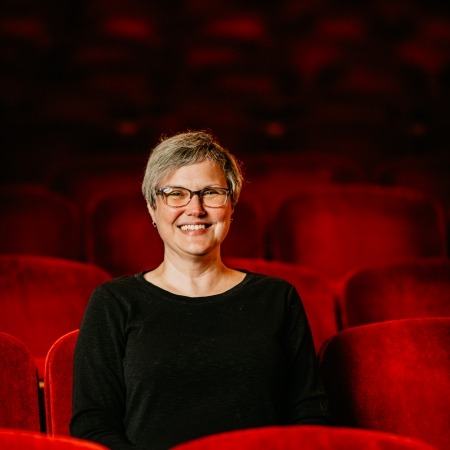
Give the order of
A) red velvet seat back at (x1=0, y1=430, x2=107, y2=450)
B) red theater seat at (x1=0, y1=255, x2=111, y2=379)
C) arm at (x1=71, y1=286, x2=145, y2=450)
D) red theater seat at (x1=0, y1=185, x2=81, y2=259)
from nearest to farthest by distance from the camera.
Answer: red velvet seat back at (x1=0, y1=430, x2=107, y2=450)
arm at (x1=71, y1=286, x2=145, y2=450)
red theater seat at (x1=0, y1=255, x2=111, y2=379)
red theater seat at (x1=0, y1=185, x2=81, y2=259)

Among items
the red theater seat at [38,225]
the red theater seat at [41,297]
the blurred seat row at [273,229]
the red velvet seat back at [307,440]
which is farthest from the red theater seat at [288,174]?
the red velvet seat back at [307,440]

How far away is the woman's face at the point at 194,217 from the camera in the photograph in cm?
57

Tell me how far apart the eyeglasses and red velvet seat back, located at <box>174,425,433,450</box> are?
208 millimetres

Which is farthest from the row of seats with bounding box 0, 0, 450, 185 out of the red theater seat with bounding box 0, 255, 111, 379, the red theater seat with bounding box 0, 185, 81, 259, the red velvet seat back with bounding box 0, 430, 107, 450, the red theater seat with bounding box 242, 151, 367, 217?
the red velvet seat back with bounding box 0, 430, 107, 450

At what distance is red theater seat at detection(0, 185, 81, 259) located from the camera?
94 cm

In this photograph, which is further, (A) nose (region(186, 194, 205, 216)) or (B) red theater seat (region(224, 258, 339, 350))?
(B) red theater seat (region(224, 258, 339, 350))

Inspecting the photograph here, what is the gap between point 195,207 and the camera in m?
0.56

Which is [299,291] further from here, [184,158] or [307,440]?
[307,440]

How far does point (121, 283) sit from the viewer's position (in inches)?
22.1

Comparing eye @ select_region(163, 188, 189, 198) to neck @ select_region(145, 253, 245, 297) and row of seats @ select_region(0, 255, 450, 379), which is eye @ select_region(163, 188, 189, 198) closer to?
neck @ select_region(145, 253, 245, 297)

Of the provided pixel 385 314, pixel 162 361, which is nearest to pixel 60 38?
pixel 385 314

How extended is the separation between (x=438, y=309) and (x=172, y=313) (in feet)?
1.06

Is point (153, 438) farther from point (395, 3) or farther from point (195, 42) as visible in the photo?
point (395, 3)

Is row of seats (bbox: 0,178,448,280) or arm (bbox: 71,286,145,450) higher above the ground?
row of seats (bbox: 0,178,448,280)
